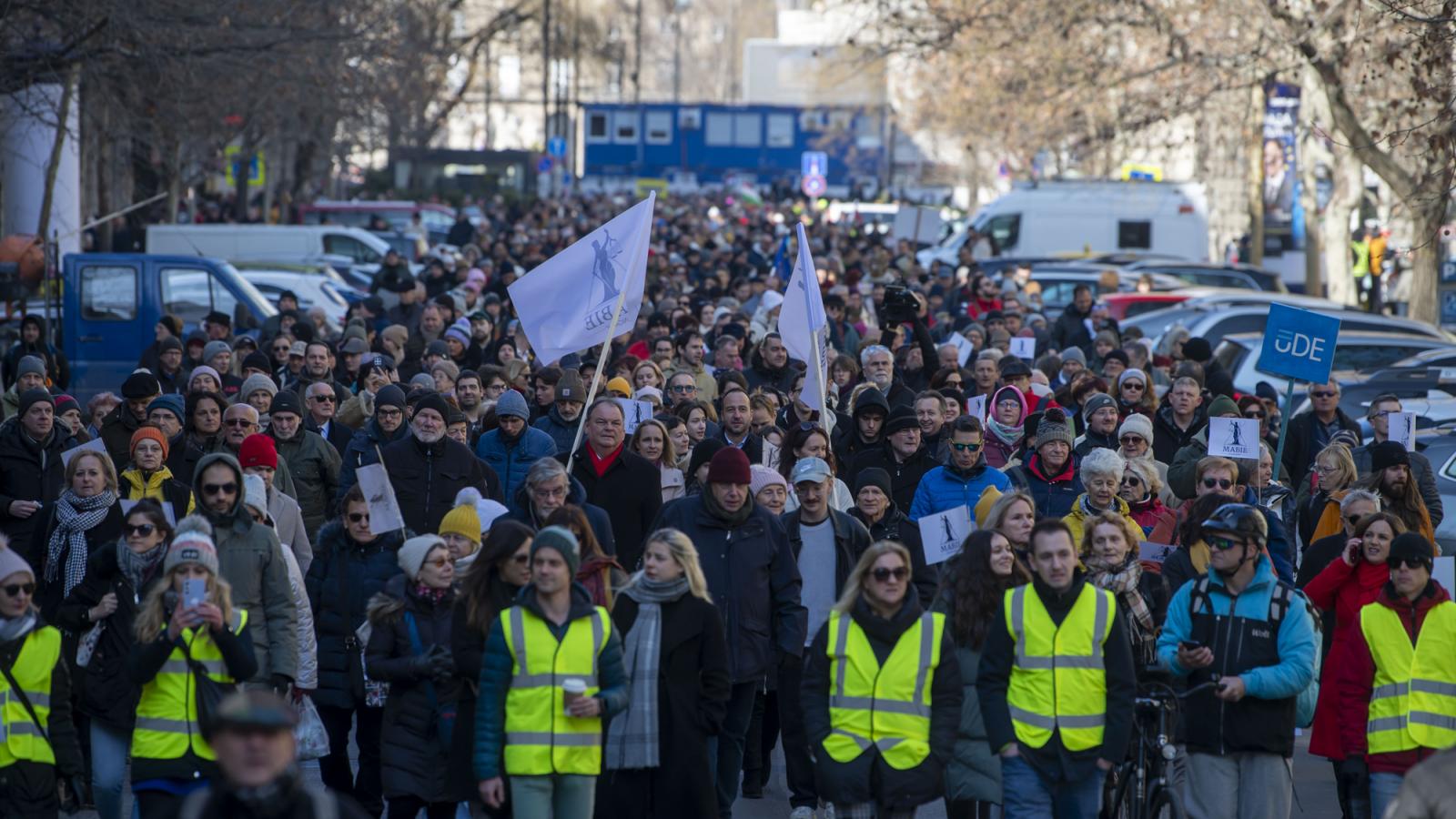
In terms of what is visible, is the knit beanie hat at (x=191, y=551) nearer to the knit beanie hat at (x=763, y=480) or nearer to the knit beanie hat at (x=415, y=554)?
the knit beanie hat at (x=415, y=554)

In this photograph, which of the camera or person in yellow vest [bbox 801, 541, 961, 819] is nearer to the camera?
person in yellow vest [bbox 801, 541, 961, 819]

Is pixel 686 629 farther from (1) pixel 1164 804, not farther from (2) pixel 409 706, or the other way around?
(1) pixel 1164 804

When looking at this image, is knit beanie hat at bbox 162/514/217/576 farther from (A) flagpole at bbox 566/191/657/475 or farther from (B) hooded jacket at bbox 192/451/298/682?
(A) flagpole at bbox 566/191/657/475

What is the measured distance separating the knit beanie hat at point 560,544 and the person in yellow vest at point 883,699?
0.88 meters

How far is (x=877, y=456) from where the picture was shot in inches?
420

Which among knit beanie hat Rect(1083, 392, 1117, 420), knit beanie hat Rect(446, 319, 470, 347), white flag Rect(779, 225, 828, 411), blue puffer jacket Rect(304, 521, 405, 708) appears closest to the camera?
blue puffer jacket Rect(304, 521, 405, 708)

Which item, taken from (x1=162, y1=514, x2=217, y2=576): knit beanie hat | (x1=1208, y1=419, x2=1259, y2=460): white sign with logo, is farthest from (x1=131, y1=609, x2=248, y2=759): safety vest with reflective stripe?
(x1=1208, y1=419, x2=1259, y2=460): white sign with logo

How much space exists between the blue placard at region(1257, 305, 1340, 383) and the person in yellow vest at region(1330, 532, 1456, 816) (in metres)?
4.81

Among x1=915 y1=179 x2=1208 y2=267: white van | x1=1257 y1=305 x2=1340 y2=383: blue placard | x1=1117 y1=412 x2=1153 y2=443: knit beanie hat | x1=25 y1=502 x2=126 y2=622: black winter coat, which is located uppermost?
x1=915 y1=179 x2=1208 y2=267: white van

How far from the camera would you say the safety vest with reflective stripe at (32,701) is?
6.63 meters

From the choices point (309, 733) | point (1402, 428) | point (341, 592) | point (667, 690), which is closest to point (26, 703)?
point (309, 733)

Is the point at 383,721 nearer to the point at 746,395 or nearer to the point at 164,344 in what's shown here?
the point at 746,395

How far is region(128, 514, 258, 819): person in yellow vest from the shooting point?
6645mm

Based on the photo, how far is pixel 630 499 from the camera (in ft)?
32.4
